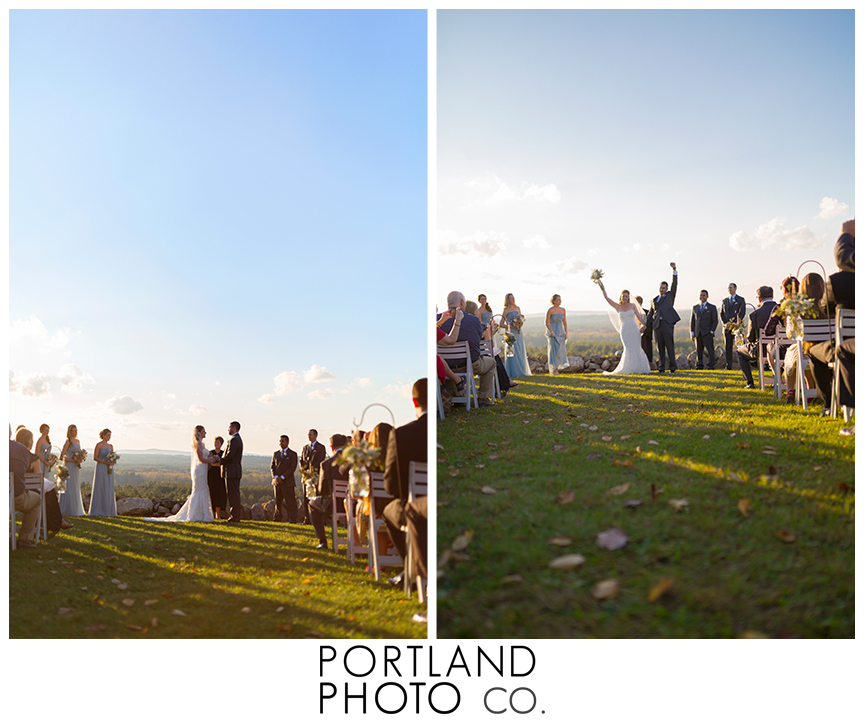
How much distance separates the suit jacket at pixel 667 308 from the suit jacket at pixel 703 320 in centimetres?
118

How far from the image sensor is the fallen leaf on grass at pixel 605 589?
2.39 m

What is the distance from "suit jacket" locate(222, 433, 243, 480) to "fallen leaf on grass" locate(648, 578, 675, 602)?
9460 millimetres

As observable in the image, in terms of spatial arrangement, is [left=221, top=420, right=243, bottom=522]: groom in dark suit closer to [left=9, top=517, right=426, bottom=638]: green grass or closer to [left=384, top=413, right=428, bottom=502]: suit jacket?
[left=9, top=517, right=426, bottom=638]: green grass

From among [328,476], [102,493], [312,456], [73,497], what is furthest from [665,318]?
[73,497]

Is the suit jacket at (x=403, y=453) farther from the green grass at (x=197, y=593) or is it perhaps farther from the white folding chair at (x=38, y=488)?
the white folding chair at (x=38, y=488)

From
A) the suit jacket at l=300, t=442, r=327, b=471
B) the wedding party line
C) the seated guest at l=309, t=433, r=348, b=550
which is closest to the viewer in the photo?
the wedding party line

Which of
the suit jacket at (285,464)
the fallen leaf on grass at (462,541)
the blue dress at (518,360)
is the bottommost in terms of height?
the suit jacket at (285,464)

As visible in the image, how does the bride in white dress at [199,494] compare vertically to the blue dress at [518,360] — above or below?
below

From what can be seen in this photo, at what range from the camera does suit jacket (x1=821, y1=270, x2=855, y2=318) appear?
13.3 feet

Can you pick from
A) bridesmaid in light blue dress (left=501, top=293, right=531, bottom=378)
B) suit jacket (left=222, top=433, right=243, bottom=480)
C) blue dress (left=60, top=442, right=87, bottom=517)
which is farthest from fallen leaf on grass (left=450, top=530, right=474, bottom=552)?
blue dress (left=60, top=442, right=87, bottom=517)

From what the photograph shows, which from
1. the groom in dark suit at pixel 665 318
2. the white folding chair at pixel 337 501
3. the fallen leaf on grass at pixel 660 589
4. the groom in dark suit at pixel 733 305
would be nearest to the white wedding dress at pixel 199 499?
the white folding chair at pixel 337 501

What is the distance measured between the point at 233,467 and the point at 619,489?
9.32m

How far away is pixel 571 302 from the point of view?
41.7ft
